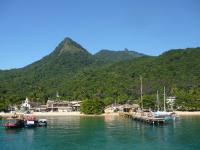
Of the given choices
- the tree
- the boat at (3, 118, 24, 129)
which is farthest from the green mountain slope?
the boat at (3, 118, 24, 129)

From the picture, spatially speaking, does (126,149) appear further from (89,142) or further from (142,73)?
(142,73)

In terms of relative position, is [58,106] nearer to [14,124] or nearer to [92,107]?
[92,107]

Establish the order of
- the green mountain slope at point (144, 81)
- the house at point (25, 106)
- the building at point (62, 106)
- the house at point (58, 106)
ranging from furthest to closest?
1. the green mountain slope at point (144, 81)
2. the house at point (25, 106)
3. the house at point (58, 106)
4. the building at point (62, 106)

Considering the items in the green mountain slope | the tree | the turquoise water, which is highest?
the green mountain slope

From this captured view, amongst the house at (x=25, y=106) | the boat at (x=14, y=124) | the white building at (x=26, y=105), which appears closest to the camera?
the boat at (x=14, y=124)

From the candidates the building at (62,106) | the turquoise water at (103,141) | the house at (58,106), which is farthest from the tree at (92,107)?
the turquoise water at (103,141)

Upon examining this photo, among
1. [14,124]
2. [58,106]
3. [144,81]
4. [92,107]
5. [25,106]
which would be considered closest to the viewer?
[14,124]

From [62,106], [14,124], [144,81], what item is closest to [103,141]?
[14,124]

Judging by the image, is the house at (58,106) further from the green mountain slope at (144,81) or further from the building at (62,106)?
the green mountain slope at (144,81)

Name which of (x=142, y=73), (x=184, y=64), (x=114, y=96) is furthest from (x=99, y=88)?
(x=184, y=64)

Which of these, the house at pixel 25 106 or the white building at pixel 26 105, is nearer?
the house at pixel 25 106

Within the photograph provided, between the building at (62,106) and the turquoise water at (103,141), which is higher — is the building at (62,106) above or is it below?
above

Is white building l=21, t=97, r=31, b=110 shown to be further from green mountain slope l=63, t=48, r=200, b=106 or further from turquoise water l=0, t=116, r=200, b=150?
turquoise water l=0, t=116, r=200, b=150

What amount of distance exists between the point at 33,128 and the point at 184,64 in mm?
126239
